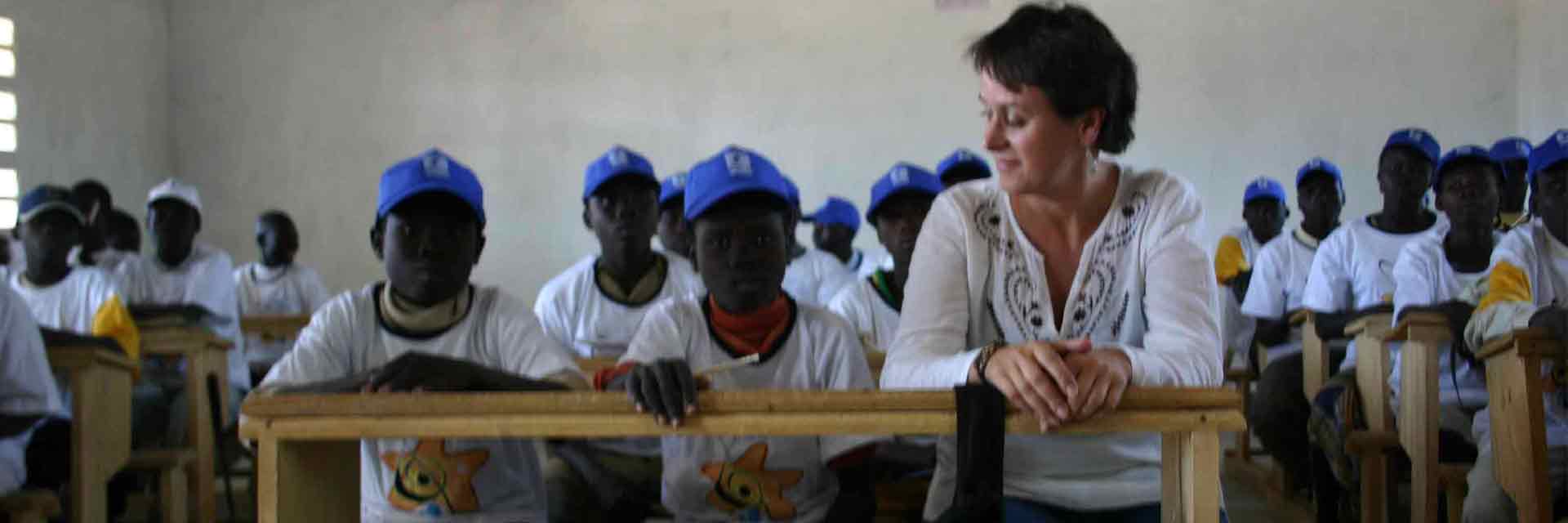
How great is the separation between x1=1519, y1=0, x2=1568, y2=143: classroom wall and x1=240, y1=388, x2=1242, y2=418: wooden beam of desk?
5.85m

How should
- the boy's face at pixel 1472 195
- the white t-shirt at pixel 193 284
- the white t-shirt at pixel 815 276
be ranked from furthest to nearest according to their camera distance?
1. the white t-shirt at pixel 815 276
2. the white t-shirt at pixel 193 284
3. the boy's face at pixel 1472 195

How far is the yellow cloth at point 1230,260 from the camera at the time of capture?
641 centimetres

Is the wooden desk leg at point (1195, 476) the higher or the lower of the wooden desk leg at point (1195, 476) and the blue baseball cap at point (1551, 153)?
the lower

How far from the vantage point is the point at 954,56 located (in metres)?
7.87

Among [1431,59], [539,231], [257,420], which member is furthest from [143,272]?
[1431,59]

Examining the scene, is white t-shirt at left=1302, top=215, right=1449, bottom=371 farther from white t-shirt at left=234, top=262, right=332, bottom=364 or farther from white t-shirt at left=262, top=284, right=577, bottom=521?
white t-shirt at left=234, top=262, right=332, bottom=364

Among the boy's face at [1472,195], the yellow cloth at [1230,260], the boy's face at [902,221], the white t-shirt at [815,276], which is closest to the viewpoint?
the boy's face at [902,221]

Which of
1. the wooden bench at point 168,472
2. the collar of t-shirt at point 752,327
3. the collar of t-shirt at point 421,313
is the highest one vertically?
the collar of t-shirt at point 421,313

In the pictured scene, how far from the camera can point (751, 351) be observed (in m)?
2.39

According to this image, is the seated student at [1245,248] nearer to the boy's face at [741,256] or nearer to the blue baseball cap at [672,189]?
the blue baseball cap at [672,189]

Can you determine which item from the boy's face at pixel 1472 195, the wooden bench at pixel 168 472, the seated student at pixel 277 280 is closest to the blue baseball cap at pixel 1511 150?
the boy's face at pixel 1472 195

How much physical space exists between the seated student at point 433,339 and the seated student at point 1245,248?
4.48m

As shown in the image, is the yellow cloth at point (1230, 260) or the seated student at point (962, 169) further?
the yellow cloth at point (1230, 260)

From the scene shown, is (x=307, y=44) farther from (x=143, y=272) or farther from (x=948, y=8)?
(x=948, y=8)
